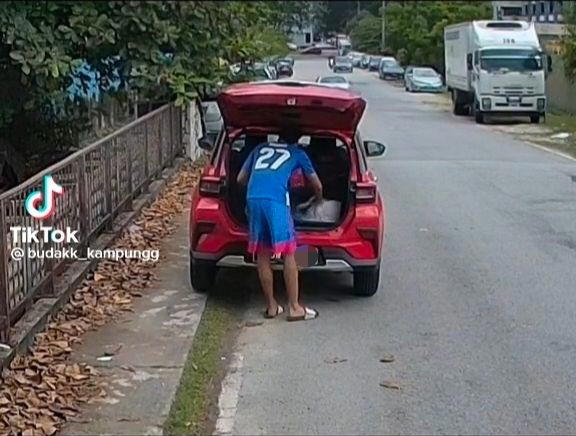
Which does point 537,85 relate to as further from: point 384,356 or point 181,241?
point 384,356

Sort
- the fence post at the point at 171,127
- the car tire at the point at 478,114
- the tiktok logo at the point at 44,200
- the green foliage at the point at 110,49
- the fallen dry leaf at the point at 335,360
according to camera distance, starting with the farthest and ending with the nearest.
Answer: the car tire at the point at 478,114 → the fence post at the point at 171,127 → the green foliage at the point at 110,49 → the tiktok logo at the point at 44,200 → the fallen dry leaf at the point at 335,360

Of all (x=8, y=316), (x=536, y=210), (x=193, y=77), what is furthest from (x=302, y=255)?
(x=193, y=77)

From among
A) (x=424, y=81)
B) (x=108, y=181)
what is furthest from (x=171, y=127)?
(x=424, y=81)

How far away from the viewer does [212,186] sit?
8.88 metres

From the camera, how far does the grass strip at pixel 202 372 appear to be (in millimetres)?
5977

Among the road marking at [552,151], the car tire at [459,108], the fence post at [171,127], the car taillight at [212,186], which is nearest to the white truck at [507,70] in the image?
the car tire at [459,108]

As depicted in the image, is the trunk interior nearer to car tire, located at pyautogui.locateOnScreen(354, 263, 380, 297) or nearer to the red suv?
the red suv

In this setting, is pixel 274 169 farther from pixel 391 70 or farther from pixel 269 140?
pixel 391 70

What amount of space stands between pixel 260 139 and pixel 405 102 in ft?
130

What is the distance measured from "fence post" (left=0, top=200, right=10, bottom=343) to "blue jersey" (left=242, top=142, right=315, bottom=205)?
6.69 ft

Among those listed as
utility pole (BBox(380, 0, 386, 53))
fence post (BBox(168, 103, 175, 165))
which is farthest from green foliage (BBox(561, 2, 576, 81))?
utility pole (BBox(380, 0, 386, 53))

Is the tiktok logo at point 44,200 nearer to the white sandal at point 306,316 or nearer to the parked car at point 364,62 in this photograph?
the white sandal at point 306,316

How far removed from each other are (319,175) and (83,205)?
81.2 inches

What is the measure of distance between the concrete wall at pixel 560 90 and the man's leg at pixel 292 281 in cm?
3140
